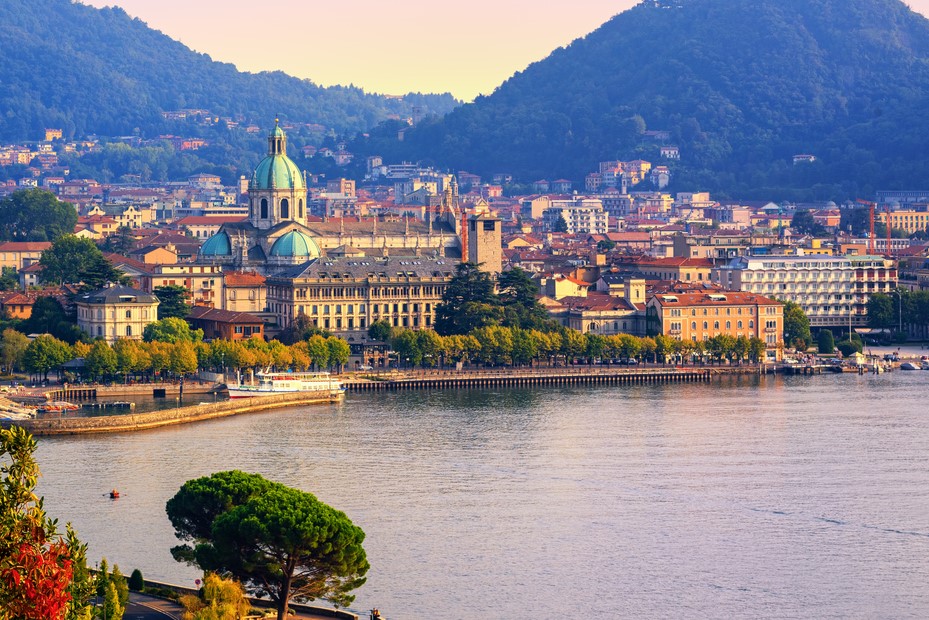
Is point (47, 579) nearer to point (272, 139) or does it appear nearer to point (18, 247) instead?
point (272, 139)

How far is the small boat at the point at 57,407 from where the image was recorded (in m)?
37.8

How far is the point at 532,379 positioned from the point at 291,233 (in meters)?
12.0

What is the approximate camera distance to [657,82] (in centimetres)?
13762

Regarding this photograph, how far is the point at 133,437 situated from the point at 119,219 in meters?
62.6

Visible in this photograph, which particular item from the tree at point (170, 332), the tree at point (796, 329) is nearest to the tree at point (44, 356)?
the tree at point (170, 332)

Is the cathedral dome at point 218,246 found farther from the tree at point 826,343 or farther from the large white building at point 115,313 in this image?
the tree at point 826,343

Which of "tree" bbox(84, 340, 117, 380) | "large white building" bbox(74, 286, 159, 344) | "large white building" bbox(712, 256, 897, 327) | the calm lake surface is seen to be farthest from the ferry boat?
"large white building" bbox(712, 256, 897, 327)

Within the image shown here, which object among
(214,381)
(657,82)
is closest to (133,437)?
(214,381)

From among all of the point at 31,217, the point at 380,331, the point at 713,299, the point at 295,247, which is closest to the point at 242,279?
the point at 295,247

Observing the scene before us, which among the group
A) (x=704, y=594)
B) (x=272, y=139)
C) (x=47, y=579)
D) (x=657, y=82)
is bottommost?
(x=704, y=594)

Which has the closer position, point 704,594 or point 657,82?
point 704,594

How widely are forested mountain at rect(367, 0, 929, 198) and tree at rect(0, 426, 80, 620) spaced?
105772mm

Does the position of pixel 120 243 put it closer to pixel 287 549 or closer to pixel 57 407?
pixel 57 407

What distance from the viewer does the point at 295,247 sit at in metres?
54.8
